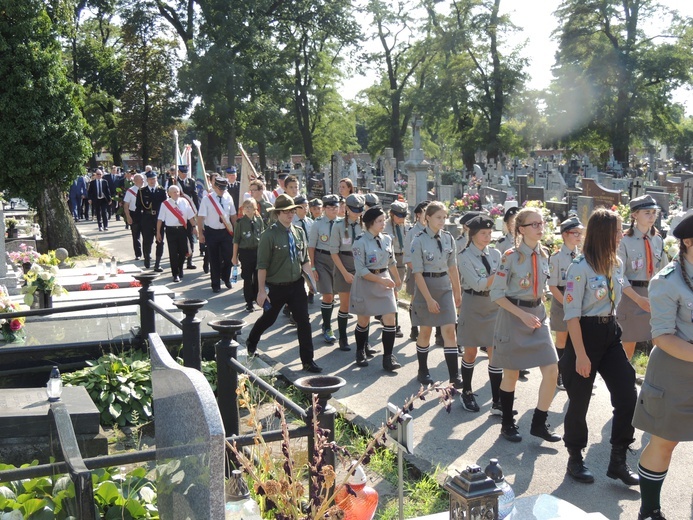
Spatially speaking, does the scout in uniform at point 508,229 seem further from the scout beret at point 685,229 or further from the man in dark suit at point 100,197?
the man in dark suit at point 100,197

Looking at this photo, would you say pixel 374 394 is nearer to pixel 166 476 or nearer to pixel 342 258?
pixel 342 258

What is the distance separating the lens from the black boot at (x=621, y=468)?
17.3ft

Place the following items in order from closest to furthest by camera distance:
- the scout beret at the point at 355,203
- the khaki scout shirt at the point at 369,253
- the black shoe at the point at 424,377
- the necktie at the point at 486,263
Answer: the necktie at the point at 486,263, the black shoe at the point at 424,377, the khaki scout shirt at the point at 369,253, the scout beret at the point at 355,203

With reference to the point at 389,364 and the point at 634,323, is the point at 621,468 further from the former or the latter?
the point at 389,364

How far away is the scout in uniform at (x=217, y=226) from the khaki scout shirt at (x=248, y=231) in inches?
66.2

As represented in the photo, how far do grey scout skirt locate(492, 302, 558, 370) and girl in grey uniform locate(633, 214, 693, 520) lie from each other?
5.21 ft

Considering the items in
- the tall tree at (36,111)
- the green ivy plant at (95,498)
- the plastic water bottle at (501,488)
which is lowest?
the green ivy plant at (95,498)

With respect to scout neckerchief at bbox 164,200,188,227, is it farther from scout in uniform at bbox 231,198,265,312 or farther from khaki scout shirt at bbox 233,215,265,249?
khaki scout shirt at bbox 233,215,265,249

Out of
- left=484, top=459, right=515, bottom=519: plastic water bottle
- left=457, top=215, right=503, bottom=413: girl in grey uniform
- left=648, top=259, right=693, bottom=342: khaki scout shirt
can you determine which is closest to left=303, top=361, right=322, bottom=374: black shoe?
left=457, top=215, right=503, bottom=413: girl in grey uniform

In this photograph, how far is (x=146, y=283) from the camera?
681 centimetres

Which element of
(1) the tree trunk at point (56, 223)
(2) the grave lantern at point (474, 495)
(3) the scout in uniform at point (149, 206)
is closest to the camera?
(2) the grave lantern at point (474, 495)

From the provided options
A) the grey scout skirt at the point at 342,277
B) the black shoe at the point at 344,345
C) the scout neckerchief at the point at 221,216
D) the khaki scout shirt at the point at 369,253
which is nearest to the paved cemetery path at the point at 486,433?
the black shoe at the point at 344,345

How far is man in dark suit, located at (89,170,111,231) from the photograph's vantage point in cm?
2566

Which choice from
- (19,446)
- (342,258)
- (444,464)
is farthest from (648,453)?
(342,258)
